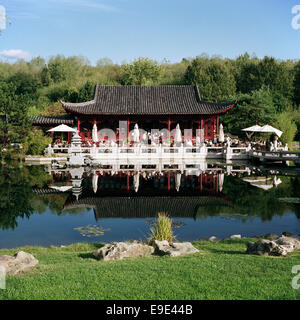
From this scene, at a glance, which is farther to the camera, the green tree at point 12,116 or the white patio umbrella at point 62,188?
the green tree at point 12,116

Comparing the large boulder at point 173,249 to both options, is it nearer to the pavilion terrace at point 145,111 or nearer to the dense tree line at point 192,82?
the dense tree line at point 192,82

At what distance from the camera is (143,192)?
12992 millimetres

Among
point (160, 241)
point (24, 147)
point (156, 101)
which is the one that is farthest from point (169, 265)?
point (156, 101)

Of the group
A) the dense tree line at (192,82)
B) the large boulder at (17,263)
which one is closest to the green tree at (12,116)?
the dense tree line at (192,82)

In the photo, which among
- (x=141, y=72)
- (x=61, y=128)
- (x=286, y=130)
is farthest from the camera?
(x=141, y=72)

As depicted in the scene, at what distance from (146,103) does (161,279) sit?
79.4ft

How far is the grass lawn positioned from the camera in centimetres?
395

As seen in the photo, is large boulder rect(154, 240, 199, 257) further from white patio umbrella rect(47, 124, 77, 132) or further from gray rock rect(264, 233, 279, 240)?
white patio umbrella rect(47, 124, 77, 132)

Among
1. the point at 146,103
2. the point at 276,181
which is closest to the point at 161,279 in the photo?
the point at 276,181

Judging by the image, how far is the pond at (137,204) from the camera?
825cm

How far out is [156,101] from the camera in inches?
1113

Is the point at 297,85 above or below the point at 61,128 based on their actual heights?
above

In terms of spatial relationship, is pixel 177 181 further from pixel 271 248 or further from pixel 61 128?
pixel 61 128

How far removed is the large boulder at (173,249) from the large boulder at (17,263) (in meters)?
2.00
